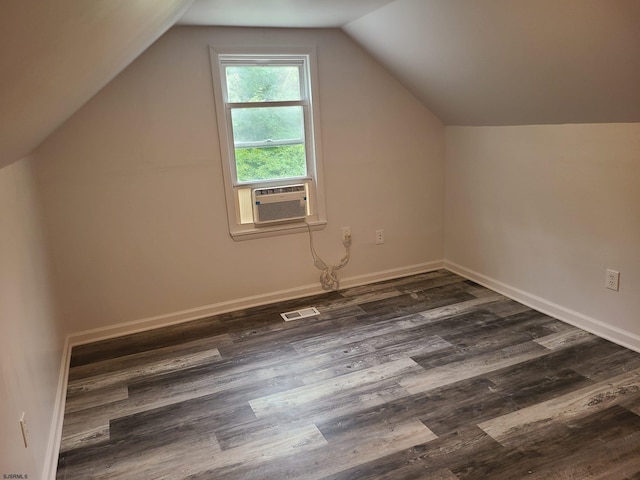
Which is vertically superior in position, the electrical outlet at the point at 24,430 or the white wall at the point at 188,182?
the white wall at the point at 188,182

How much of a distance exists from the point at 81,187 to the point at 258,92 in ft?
4.49

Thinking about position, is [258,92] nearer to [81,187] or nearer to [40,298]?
[81,187]

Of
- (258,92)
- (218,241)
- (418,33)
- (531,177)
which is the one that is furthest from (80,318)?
(531,177)

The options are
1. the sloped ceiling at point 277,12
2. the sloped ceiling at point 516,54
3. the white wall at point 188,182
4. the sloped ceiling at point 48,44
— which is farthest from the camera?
the white wall at point 188,182

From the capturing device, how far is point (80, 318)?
3252 millimetres

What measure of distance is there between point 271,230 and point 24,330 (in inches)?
76.4

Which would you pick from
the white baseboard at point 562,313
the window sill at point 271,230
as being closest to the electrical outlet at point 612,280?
the white baseboard at point 562,313

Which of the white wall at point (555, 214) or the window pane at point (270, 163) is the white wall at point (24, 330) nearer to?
the window pane at point (270, 163)

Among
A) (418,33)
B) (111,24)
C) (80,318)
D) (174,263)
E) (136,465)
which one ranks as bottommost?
(136,465)

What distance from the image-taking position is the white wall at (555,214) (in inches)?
108

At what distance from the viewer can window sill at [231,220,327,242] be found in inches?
141

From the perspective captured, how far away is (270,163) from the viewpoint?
11.9 ft

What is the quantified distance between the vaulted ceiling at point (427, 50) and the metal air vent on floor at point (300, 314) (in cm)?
187

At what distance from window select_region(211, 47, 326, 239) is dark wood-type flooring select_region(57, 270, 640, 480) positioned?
80cm
